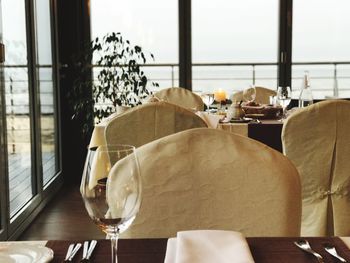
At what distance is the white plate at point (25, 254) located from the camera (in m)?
0.96

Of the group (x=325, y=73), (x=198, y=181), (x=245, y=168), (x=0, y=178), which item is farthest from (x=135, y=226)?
(x=325, y=73)

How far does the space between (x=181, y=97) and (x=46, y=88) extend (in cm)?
103

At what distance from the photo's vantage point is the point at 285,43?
5.25 metres

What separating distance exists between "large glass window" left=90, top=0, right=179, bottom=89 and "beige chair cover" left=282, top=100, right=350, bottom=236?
303 cm

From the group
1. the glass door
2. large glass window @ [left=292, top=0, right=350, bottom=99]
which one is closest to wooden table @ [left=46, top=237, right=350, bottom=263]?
the glass door

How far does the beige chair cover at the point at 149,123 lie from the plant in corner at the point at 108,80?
7.49 ft

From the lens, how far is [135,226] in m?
1.31

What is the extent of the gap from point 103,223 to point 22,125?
300 centimetres

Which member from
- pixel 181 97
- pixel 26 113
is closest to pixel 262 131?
pixel 181 97

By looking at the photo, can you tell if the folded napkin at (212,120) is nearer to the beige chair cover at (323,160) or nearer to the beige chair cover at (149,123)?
the beige chair cover at (149,123)

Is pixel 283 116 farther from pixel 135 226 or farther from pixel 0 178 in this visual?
pixel 135 226

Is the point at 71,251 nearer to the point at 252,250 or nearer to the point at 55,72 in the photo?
the point at 252,250

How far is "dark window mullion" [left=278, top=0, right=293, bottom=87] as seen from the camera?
17.1ft

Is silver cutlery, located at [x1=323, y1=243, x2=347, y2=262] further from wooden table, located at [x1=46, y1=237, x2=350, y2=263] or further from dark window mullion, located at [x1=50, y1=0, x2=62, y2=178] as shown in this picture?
dark window mullion, located at [x1=50, y1=0, x2=62, y2=178]
